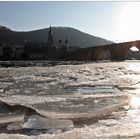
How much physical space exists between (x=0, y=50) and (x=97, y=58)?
39329 millimetres

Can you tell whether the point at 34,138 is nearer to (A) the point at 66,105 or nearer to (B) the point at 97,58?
(A) the point at 66,105

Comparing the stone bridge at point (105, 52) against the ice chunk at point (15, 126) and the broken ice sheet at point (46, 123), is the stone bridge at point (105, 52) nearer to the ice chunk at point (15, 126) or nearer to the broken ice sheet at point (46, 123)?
the broken ice sheet at point (46, 123)

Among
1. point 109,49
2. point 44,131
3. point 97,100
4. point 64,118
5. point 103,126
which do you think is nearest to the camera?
point 44,131

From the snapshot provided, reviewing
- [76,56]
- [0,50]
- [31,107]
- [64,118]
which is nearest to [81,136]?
[64,118]

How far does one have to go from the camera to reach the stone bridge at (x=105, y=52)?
96188 mm

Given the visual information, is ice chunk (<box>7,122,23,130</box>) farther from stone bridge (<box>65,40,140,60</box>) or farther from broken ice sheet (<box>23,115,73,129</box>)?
stone bridge (<box>65,40,140,60</box>)

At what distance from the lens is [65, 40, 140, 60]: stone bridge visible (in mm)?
96188

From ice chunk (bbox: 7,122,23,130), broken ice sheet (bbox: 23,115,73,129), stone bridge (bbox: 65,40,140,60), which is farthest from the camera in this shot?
stone bridge (bbox: 65,40,140,60)

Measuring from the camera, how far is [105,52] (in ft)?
373

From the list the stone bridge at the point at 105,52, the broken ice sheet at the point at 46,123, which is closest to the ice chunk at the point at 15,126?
the broken ice sheet at the point at 46,123

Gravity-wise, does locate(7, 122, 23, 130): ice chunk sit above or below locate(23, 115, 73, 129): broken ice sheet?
below

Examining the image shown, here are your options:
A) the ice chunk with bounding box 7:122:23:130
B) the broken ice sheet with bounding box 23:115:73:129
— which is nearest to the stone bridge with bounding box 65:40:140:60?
the broken ice sheet with bounding box 23:115:73:129

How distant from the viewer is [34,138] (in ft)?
17.8

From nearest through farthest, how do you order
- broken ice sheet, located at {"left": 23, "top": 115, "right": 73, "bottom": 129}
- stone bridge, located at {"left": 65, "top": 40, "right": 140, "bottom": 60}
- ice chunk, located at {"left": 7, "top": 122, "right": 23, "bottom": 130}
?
ice chunk, located at {"left": 7, "top": 122, "right": 23, "bottom": 130} < broken ice sheet, located at {"left": 23, "top": 115, "right": 73, "bottom": 129} < stone bridge, located at {"left": 65, "top": 40, "right": 140, "bottom": 60}
